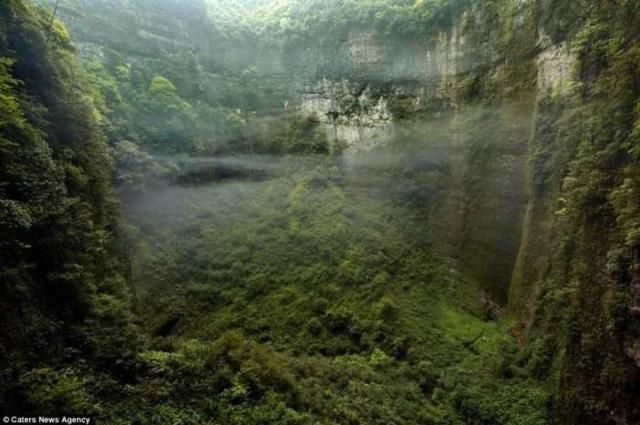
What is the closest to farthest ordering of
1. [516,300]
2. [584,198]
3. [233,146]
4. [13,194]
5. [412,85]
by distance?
[13,194] < [584,198] < [516,300] < [412,85] < [233,146]

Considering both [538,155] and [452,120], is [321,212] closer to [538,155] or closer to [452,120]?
[452,120]

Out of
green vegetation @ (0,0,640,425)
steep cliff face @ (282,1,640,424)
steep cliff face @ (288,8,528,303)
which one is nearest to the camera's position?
green vegetation @ (0,0,640,425)

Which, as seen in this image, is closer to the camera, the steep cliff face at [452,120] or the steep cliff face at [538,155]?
the steep cliff face at [538,155]

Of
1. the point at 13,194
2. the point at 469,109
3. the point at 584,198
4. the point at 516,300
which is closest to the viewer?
the point at 13,194

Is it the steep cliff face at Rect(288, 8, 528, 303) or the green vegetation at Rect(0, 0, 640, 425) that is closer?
the green vegetation at Rect(0, 0, 640, 425)

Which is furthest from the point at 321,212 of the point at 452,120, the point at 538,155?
the point at 538,155

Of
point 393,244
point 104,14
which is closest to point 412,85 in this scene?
point 393,244

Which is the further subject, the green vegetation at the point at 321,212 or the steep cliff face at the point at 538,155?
the steep cliff face at the point at 538,155

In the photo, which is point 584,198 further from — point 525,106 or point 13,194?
point 13,194

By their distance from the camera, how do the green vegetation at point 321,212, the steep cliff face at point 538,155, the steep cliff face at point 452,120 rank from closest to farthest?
the green vegetation at point 321,212 → the steep cliff face at point 538,155 → the steep cliff face at point 452,120

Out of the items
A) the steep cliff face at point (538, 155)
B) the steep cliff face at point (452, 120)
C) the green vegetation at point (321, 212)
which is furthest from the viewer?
the steep cliff face at point (452, 120)

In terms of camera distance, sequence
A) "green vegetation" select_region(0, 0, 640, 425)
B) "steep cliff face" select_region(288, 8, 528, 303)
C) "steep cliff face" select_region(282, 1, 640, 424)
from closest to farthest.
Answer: "green vegetation" select_region(0, 0, 640, 425)
"steep cliff face" select_region(282, 1, 640, 424)
"steep cliff face" select_region(288, 8, 528, 303)
